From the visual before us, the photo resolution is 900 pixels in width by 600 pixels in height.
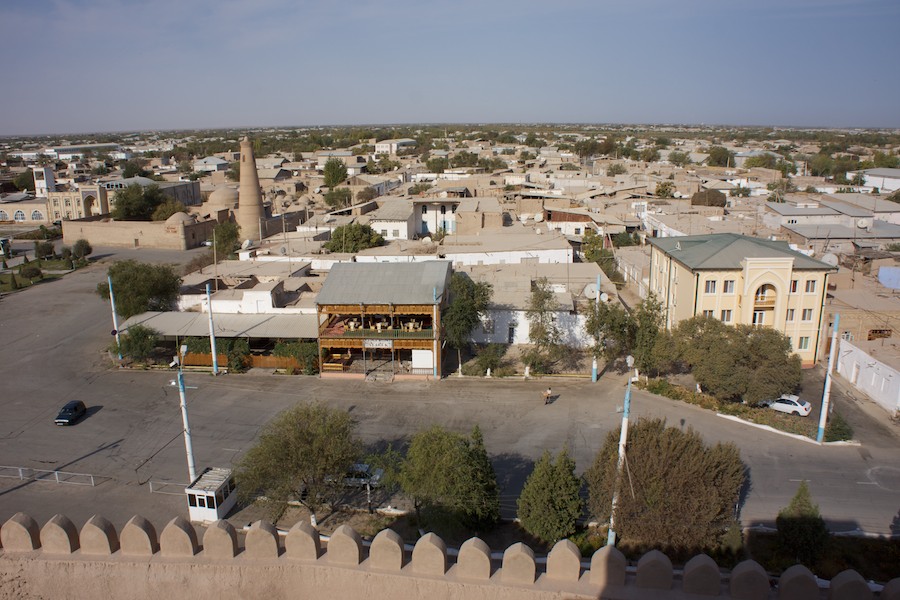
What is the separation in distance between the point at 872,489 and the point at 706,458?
19.1ft

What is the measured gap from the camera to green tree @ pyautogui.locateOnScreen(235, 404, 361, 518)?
12.8 m

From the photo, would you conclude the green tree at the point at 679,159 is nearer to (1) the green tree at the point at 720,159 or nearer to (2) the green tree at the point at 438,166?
(1) the green tree at the point at 720,159

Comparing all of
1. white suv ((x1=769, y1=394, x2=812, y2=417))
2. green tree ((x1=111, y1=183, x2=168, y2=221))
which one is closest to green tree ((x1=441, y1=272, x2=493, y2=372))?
white suv ((x1=769, y1=394, x2=812, y2=417))

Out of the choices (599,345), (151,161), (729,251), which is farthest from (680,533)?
(151,161)

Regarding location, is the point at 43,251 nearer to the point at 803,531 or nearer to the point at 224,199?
the point at 224,199

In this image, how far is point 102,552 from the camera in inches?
245

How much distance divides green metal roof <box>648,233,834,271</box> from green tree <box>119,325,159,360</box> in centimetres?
1982

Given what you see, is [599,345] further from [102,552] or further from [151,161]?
[151,161]

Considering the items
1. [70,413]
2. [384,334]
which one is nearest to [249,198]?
[384,334]

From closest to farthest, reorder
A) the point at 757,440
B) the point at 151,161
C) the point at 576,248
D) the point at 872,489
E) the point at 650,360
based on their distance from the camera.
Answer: the point at 872,489 < the point at 757,440 < the point at 650,360 < the point at 576,248 < the point at 151,161

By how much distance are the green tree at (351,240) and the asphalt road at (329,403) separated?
14.8 metres

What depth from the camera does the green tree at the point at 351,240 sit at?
3684 centimetres

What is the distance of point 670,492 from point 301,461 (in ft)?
23.4

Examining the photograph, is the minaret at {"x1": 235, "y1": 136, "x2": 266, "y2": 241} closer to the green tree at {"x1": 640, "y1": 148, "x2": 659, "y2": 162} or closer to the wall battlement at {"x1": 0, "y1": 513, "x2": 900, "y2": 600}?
the wall battlement at {"x1": 0, "y1": 513, "x2": 900, "y2": 600}
